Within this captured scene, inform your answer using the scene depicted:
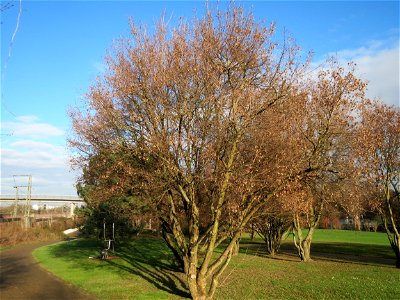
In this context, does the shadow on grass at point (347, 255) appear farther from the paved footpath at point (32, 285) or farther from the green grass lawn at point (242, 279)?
the paved footpath at point (32, 285)

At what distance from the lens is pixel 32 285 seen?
15.5m

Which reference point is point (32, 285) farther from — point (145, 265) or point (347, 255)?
point (347, 255)

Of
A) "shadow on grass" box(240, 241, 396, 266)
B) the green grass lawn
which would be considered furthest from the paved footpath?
"shadow on grass" box(240, 241, 396, 266)

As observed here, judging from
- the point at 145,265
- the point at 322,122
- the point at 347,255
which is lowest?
the point at 347,255

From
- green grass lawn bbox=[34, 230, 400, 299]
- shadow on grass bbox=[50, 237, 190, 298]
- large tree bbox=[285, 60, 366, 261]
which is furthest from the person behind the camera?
shadow on grass bbox=[50, 237, 190, 298]

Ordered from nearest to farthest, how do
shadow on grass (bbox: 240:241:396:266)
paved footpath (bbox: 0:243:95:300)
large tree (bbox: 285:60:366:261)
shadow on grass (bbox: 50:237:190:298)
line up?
1. large tree (bbox: 285:60:366:261)
2. paved footpath (bbox: 0:243:95:300)
3. shadow on grass (bbox: 50:237:190:298)
4. shadow on grass (bbox: 240:241:396:266)

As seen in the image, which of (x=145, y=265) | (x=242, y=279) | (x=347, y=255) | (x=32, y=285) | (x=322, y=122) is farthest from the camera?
(x=347, y=255)

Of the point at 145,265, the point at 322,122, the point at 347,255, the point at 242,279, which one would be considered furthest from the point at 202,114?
the point at 347,255

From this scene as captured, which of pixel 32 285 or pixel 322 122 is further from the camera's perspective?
pixel 32 285

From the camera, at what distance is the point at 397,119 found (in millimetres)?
21109

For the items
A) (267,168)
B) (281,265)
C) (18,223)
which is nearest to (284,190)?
(267,168)

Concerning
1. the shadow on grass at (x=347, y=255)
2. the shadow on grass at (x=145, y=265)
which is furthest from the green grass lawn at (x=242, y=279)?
the shadow on grass at (x=347, y=255)

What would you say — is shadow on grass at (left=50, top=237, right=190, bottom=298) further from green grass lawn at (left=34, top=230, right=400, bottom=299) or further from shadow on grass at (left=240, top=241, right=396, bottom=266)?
shadow on grass at (left=240, top=241, right=396, bottom=266)

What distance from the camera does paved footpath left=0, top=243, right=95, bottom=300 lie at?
1327cm
